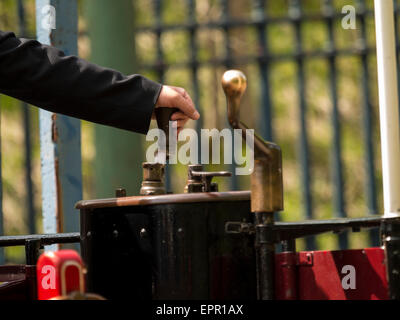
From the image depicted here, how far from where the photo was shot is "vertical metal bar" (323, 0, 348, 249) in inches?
183

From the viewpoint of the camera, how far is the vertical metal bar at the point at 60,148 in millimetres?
2629

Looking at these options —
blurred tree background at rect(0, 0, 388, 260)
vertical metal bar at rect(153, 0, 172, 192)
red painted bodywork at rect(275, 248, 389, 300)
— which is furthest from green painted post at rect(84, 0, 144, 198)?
blurred tree background at rect(0, 0, 388, 260)

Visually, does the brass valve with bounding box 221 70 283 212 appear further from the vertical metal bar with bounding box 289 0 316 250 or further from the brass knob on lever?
the vertical metal bar with bounding box 289 0 316 250

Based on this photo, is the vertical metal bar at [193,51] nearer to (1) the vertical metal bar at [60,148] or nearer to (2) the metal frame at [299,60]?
(2) the metal frame at [299,60]

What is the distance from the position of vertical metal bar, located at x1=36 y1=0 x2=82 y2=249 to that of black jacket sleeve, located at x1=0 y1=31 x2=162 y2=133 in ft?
3.06

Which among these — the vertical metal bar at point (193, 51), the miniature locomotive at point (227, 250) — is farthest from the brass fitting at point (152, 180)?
the vertical metal bar at point (193, 51)

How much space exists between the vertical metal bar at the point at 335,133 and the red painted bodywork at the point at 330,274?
298 cm

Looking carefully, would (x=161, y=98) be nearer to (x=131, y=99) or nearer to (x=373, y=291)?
(x=131, y=99)

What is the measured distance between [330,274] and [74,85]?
24.4 inches

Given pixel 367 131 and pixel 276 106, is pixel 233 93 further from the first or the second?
pixel 276 106

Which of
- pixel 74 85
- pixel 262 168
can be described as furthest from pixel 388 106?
pixel 74 85

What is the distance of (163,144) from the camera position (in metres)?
1.75

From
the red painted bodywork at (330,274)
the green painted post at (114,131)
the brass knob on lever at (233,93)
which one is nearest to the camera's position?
the brass knob on lever at (233,93)

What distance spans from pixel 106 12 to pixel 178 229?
2255 millimetres
